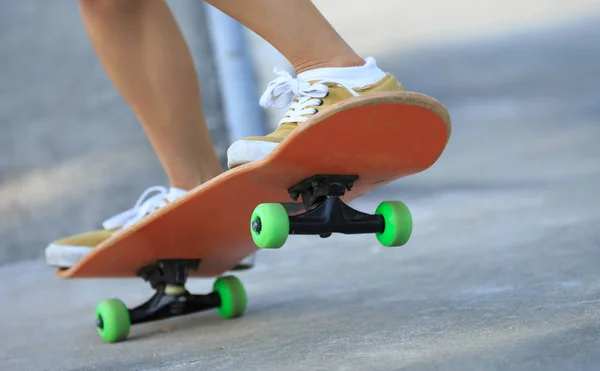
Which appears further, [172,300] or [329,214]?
[172,300]

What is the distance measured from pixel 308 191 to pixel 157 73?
1.92 ft

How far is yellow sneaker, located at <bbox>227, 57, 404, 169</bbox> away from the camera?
1.45 m

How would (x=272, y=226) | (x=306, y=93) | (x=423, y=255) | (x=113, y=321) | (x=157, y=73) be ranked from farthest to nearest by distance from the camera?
1. (x=423, y=255)
2. (x=157, y=73)
3. (x=113, y=321)
4. (x=306, y=93)
5. (x=272, y=226)

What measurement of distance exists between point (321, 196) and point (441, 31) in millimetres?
3589

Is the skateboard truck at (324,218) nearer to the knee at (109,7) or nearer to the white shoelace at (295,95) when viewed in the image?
the white shoelace at (295,95)

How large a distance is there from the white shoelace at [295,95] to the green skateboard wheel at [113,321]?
60 centimetres

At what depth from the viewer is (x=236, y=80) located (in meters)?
A: 4.26

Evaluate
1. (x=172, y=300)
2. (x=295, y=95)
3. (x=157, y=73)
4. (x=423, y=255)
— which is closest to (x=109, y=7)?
(x=157, y=73)

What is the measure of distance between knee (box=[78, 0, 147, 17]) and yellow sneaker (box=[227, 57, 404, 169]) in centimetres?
52

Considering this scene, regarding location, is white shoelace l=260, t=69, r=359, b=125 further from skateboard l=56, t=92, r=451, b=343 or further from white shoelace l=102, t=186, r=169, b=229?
white shoelace l=102, t=186, r=169, b=229

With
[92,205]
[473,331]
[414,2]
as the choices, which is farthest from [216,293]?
[414,2]

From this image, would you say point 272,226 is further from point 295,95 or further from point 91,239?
point 91,239

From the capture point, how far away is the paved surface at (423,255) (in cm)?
132

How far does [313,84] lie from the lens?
1.51 metres
